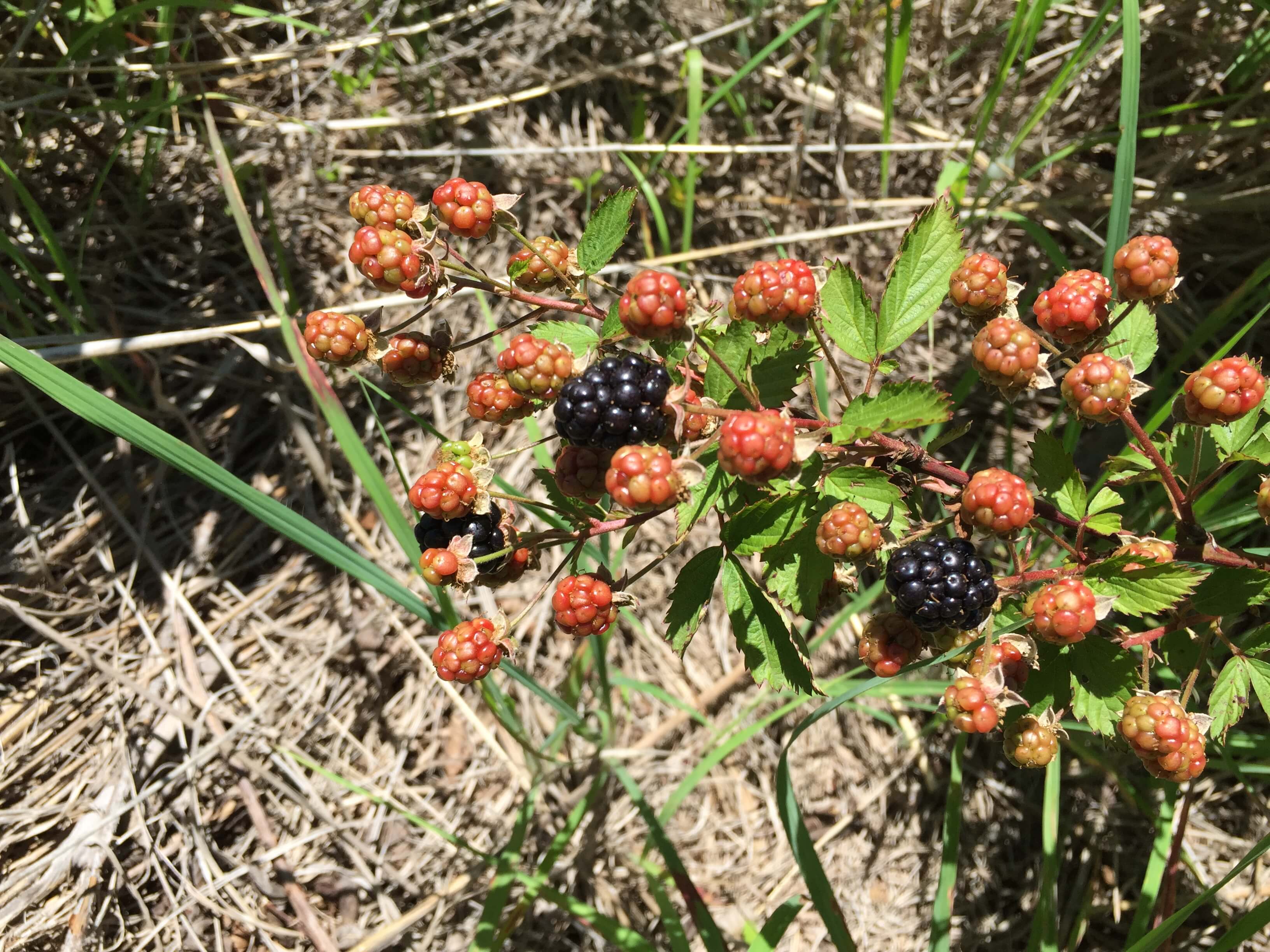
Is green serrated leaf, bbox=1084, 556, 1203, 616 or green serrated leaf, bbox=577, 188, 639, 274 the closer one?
green serrated leaf, bbox=1084, 556, 1203, 616

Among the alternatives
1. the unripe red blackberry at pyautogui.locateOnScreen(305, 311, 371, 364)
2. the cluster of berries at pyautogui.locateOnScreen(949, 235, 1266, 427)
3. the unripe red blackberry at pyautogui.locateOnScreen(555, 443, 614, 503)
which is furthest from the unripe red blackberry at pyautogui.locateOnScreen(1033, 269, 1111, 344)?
the unripe red blackberry at pyautogui.locateOnScreen(305, 311, 371, 364)

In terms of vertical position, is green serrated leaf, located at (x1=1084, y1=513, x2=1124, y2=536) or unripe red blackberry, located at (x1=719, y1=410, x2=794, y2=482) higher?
unripe red blackberry, located at (x1=719, y1=410, x2=794, y2=482)

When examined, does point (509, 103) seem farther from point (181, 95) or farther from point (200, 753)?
point (200, 753)

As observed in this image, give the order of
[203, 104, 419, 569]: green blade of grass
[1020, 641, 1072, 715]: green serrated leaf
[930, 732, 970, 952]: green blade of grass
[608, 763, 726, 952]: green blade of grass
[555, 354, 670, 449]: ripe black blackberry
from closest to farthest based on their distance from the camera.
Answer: [555, 354, 670, 449]: ripe black blackberry, [1020, 641, 1072, 715]: green serrated leaf, [203, 104, 419, 569]: green blade of grass, [930, 732, 970, 952]: green blade of grass, [608, 763, 726, 952]: green blade of grass

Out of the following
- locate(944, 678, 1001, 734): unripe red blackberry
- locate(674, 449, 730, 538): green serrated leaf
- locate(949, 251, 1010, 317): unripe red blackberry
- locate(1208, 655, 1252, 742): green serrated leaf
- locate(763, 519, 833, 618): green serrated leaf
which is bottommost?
locate(1208, 655, 1252, 742): green serrated leaf

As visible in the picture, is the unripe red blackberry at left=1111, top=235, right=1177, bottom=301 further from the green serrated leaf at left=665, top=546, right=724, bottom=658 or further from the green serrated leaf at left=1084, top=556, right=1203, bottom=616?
the green serrated leaf at left=665, top=546, right=724, bottom=658

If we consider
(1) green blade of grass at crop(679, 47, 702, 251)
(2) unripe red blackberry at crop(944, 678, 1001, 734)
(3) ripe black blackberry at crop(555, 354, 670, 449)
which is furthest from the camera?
(1) green blade of grass at crop(679, 47, 702, 251)

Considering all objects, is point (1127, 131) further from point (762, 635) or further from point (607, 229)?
point (762, 635)
